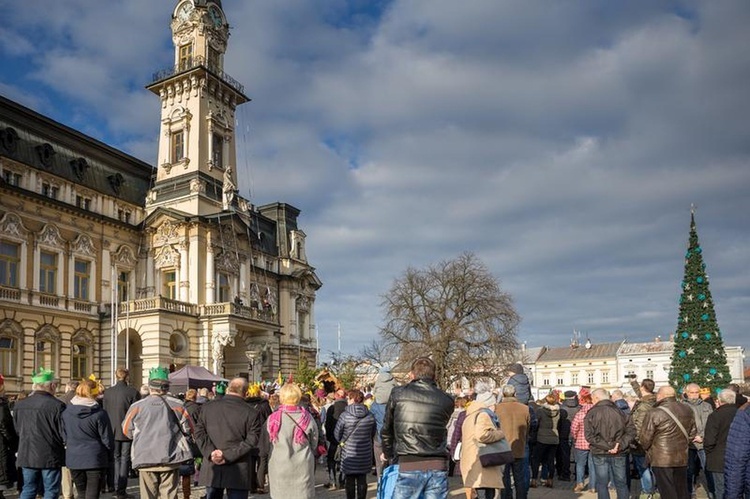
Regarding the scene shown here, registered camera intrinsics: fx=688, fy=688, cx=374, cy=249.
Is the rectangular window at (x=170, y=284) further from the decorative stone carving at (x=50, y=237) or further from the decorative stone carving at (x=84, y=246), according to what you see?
the decorative stone carving at (x=50, y=237)

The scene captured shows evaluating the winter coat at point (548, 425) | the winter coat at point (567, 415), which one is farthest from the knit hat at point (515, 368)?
the winter coat at point (567, 415)

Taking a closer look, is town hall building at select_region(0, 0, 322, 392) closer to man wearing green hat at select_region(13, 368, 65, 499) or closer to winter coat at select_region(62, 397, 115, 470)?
man wearing green hat at select_region(13, 368, 65, 499)

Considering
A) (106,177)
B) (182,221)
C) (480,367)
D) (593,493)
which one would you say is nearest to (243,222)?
(182,221)

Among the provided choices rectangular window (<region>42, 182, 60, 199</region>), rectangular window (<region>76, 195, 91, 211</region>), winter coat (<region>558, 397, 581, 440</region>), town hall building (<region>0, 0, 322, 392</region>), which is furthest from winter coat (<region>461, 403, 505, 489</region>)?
rectangular window (<region>76, 195, 91, 211</region>)

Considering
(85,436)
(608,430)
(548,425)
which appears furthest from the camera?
(548,425)

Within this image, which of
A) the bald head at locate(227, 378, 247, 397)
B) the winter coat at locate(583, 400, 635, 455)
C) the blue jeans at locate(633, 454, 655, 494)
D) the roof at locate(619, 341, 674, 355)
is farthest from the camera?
the roof at locate(619, 341, 674, 355)

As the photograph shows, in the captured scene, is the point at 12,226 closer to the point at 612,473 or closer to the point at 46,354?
the point at 46,354

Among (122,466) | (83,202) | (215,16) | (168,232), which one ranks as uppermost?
(215,16)

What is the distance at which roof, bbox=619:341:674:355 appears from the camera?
10625 cm

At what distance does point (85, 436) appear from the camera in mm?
9016

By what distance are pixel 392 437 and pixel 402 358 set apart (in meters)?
40.1

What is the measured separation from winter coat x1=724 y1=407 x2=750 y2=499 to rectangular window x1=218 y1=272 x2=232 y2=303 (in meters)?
34.9

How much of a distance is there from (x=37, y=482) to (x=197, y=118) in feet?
117

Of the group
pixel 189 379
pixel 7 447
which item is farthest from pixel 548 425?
pixel 189 379
